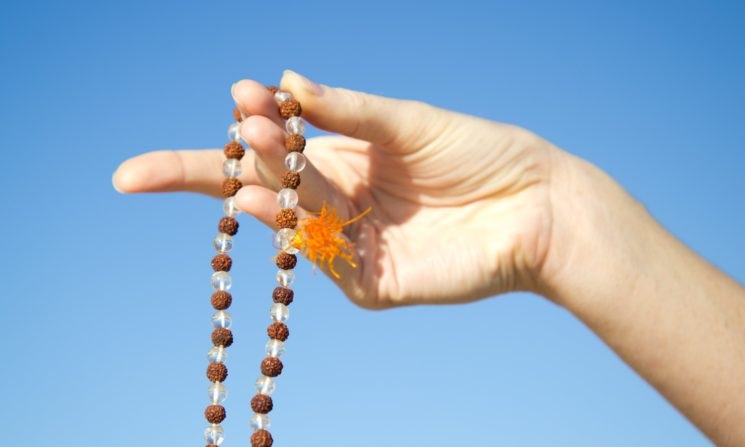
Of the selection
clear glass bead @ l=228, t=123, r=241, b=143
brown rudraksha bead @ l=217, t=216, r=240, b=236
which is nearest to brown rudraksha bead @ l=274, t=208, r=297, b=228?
brown rudraksha bead @ l=217, t=216, r=240, b=236

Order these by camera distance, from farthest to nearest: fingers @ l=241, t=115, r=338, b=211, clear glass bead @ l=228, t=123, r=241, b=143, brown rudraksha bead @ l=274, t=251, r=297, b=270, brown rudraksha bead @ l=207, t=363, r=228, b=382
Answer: clear glass bead @ l=228, t=123, r=241, b=143 < brown rudraksha bead @ l=207, t=363, r=228, b=382 < brown rudraksha bead @ l=274, t=251, r=297, b=270 < fingers @ l=241, t=115, r=338, b=211

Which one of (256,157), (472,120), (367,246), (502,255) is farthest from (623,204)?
(256,157)

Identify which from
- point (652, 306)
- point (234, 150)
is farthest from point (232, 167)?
point (652, 306)

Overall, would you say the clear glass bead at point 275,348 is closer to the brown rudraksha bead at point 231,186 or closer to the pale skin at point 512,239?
the pale skin at point 512,239

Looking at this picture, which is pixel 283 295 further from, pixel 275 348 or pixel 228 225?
pixel 228 225

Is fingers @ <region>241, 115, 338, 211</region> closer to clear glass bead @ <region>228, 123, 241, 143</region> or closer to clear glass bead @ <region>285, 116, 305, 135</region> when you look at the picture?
clear glass bead @ <region>285, 116, 305, 135</region>

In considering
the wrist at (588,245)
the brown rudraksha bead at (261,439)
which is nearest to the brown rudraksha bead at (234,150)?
the brown rudraksha bead at (261,439)

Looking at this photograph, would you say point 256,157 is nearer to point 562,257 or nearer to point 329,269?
point 329,269
